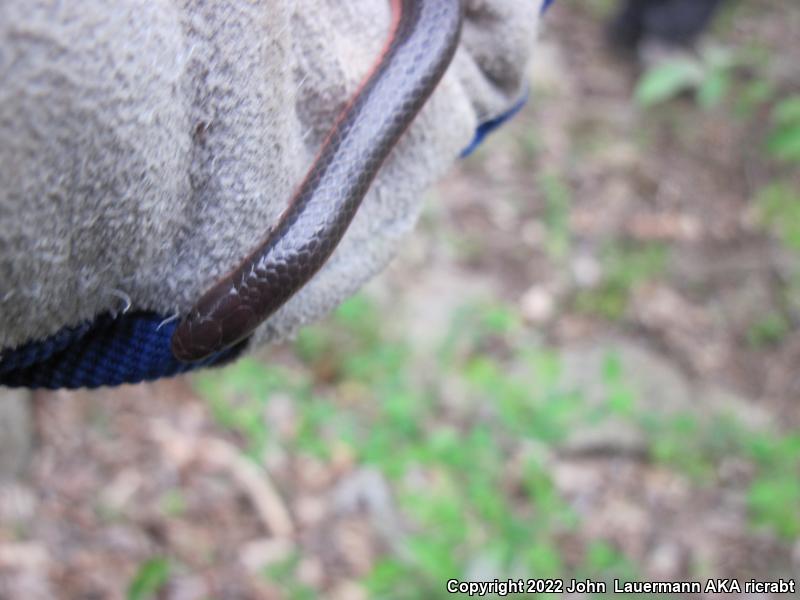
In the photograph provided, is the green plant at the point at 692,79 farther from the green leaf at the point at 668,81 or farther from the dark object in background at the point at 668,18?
the dark object in background at the point at 668,18

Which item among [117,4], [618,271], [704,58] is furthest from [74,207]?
[704,58]

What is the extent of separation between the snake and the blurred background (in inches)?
49.0

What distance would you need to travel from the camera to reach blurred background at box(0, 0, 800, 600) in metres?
2.13

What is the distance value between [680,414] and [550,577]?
3.23ft

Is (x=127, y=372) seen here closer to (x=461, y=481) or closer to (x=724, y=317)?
(x=461, y=481)

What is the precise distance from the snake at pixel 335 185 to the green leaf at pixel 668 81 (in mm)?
3309

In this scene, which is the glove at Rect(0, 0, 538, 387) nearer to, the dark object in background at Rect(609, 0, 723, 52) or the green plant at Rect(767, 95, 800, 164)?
the green plant at Rect(767, 95, 800, 164)

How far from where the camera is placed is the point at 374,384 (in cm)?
278

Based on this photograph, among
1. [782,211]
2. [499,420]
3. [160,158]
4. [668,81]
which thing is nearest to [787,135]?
[782,211]

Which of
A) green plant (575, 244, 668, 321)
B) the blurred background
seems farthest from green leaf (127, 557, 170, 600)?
green plant (575, 244, 668, 321)

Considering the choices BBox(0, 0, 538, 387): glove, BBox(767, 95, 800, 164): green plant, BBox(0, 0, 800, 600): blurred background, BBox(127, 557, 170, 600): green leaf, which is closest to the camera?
BBox(0, 0, 538, 387): glove

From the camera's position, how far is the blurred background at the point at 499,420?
2.13 metres

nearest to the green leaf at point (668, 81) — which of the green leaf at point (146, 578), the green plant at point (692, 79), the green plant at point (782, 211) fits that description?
the green plant at point (692, 79)

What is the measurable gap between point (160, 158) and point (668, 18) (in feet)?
14.3
